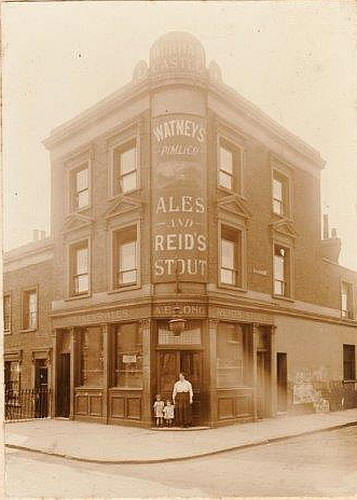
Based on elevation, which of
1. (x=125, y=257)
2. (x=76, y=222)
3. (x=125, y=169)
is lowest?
(x=125, y=257)

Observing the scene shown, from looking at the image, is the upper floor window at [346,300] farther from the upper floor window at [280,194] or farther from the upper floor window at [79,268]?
the upper floor window at [79,268]

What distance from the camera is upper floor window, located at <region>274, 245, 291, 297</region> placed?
19.9 m

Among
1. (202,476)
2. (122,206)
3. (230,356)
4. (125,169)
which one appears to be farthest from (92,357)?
(202,476)

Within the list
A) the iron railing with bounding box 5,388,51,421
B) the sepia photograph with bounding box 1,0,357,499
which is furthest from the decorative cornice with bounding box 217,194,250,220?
the iron railing with bounding box 5,388,51,421

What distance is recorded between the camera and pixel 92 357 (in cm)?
1902

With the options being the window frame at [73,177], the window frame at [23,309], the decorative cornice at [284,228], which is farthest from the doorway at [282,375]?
the window frame at [23,309]

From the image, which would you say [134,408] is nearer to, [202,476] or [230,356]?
[230,356]

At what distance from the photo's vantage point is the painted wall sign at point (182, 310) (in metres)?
16.8

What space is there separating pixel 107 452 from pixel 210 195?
7.63m

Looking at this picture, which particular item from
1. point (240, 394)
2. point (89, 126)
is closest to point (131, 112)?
point (89, 126)

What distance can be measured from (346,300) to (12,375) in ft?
40.8

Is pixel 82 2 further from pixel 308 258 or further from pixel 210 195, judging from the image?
pixel 308 258

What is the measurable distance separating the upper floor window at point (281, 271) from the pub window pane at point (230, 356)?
86.1 inches

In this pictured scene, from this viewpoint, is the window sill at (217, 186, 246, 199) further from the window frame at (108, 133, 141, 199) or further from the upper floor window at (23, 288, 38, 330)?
the upper floor window at (23, 288, 38, 330)
